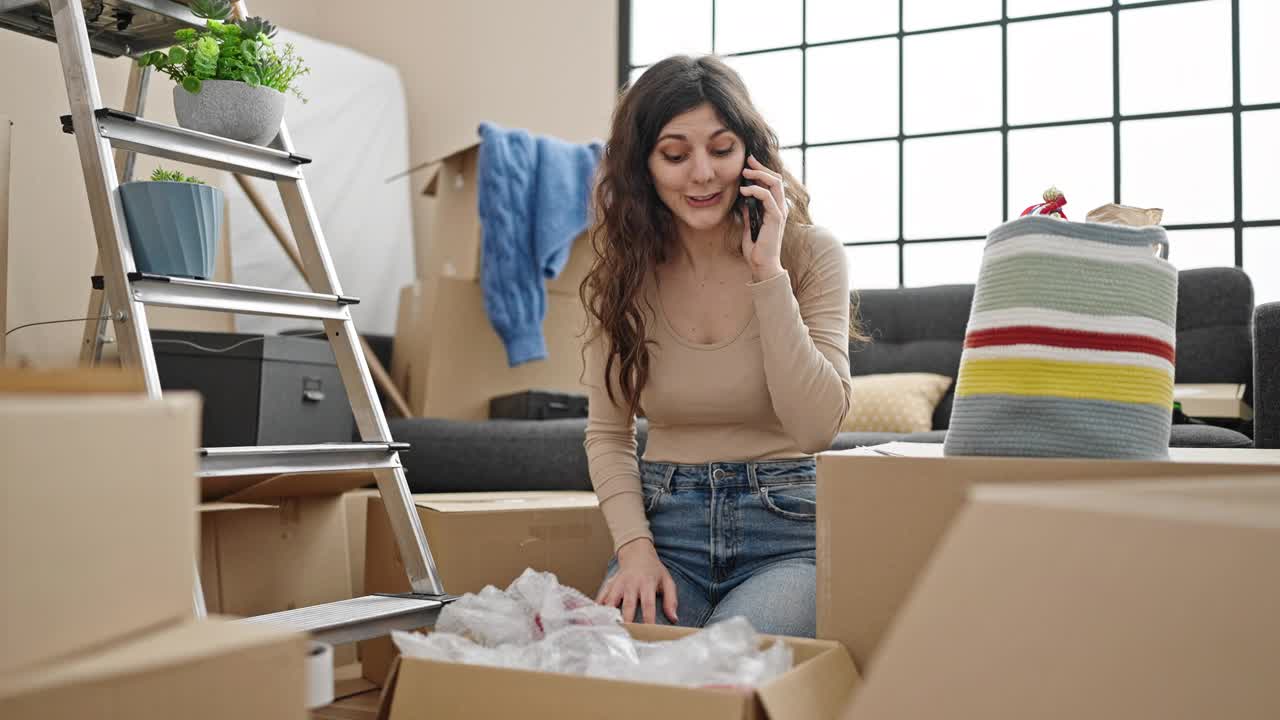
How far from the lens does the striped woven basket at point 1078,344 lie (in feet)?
3.00

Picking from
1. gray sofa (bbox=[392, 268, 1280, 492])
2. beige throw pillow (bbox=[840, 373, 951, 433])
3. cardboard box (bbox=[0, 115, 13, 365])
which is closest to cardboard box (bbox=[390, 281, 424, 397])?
gray sofa (bbox=[392, 268, 1280, 492])

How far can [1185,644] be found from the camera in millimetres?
637

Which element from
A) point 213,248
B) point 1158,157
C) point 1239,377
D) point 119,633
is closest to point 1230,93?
point 1158,157

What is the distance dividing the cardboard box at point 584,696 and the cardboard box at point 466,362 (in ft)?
6.42

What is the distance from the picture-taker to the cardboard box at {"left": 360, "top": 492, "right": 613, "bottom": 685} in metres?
1.67

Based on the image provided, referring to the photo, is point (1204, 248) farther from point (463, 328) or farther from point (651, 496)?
point (651, 496)

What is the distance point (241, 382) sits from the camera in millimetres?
2006

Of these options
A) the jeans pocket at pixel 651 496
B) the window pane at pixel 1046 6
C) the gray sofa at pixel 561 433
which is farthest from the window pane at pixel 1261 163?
the jeans pocket at pixel 651 496

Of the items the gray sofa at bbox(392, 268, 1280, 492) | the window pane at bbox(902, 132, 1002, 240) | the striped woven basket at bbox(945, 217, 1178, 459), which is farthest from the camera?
the window pane at bbox(902, 132, 1002, 240)

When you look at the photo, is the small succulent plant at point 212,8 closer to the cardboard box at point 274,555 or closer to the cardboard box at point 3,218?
the cardboard box at point 3,218

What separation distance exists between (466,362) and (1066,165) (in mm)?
1982

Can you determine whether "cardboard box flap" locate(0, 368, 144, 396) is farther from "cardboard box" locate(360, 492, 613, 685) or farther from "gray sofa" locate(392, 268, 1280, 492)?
"gray sofa" locate(392, 268, 1280, 492)

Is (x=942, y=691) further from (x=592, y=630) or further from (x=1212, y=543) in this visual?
(x=592, y=630)

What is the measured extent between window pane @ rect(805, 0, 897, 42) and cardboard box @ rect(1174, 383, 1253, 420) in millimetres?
1802
